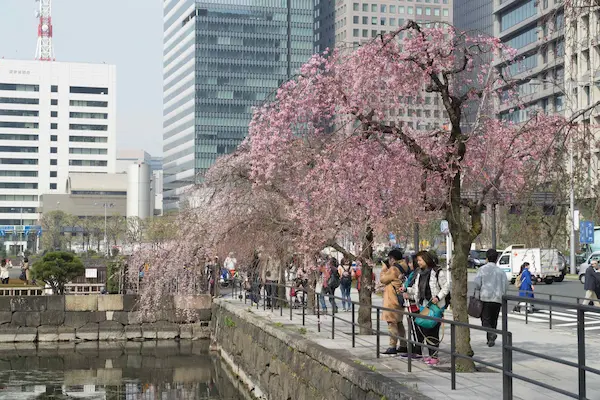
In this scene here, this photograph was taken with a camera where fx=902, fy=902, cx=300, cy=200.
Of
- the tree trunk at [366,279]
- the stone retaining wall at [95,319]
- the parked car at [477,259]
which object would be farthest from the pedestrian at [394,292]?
the parked car at [477,259]

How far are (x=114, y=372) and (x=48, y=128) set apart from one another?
488ft

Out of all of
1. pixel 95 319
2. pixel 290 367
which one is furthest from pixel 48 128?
pixel 290 367

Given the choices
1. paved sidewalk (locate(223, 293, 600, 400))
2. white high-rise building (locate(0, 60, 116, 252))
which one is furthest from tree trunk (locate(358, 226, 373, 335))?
white high-rise building (locate(0, 60, 116, 252))

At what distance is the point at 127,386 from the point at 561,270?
102ft

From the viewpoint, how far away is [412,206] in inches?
610

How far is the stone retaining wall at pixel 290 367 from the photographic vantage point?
37.9ft

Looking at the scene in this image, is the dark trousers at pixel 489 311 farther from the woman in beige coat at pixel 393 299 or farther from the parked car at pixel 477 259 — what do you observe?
the parked car at pixel 477 259

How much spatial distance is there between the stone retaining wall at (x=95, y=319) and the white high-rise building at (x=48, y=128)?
134 metres

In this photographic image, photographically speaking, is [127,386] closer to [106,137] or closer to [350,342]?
[350,342]

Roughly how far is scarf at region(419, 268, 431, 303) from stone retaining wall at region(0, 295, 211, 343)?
2275 centimetres

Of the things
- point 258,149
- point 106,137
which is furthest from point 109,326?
point 106,137

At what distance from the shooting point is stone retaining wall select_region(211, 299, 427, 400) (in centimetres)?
1156

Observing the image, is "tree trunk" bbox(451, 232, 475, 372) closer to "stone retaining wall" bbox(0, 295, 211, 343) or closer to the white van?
"stone retaining wall" bbox(0, 295, 211, 343)

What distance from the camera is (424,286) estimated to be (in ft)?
43.5
